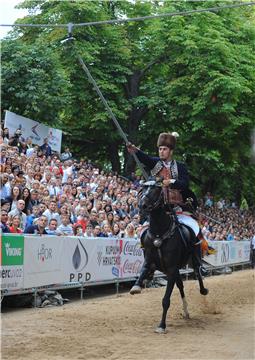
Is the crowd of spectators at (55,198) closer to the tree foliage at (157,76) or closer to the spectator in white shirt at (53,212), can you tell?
the spectator in white shirt at (53,212)

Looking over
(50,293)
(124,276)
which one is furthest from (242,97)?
(50,293)

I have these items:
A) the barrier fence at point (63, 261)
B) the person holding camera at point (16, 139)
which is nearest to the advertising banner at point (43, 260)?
the barrier fence at point (63, 261)

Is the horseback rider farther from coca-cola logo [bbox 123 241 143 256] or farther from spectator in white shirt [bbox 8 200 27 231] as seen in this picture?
coca-cola logo [bbox 123 241 143 256]

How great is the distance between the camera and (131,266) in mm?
17234

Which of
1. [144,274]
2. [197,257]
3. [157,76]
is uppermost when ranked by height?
[157,76]

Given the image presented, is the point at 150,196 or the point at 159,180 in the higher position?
the point at 159,180

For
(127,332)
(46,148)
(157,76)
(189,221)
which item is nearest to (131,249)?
(189,221)

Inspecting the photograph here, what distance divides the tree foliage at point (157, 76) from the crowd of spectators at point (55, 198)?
6770mm

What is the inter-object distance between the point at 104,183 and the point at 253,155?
14929 millimetres

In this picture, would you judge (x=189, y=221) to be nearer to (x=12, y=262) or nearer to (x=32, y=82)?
(x=12, y=262)

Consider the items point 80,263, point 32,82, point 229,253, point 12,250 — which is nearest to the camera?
point 12,250

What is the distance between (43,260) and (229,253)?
17047 millimetres

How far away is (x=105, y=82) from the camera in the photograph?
3116 cm

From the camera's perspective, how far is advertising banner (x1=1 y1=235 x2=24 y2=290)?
431 inches
